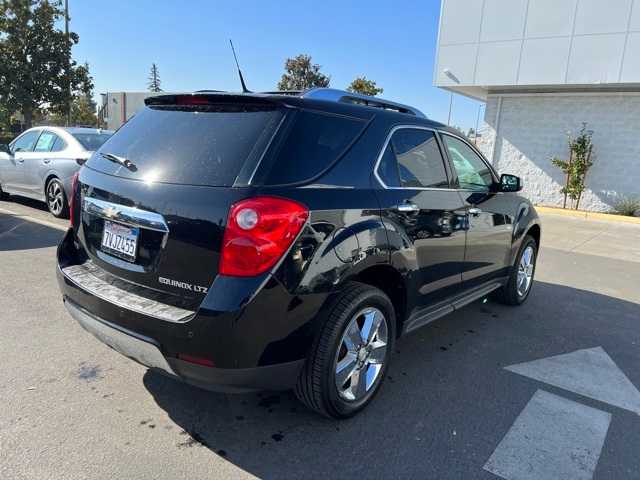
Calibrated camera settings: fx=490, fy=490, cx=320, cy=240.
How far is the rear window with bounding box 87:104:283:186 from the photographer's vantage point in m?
2.41

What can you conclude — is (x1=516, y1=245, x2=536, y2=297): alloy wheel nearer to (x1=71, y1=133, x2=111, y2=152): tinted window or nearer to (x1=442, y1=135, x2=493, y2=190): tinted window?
(x1=442, y1=135, x2=493, y2=190): tinted window

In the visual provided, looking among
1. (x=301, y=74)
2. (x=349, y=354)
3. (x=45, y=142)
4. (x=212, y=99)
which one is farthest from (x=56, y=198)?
(x=301, y=74)

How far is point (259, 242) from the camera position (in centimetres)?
220

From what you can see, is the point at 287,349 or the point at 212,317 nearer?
the point at 212,317

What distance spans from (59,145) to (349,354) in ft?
23.1

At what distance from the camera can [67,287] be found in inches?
111

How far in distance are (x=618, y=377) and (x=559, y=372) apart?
0.43 meters

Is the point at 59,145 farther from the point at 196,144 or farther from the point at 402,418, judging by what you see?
the point at 402,418

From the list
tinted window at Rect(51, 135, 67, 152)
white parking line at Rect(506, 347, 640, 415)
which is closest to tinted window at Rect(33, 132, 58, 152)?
tinted window at Rect(51, 135, 67, 152)

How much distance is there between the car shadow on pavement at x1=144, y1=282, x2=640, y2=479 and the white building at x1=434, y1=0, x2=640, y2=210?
35.1 feet

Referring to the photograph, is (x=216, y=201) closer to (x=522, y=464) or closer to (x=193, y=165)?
(x=193, y=165)

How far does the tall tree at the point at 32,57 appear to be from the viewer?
21.6 metres

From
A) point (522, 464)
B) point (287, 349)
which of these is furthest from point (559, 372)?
point (287, 349)

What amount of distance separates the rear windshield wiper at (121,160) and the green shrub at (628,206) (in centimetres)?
1369
